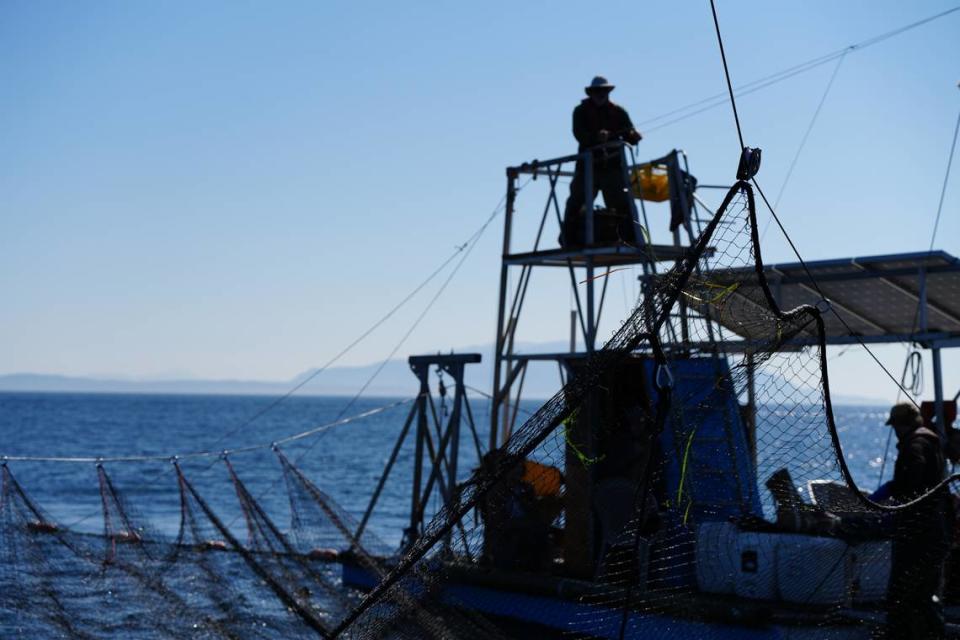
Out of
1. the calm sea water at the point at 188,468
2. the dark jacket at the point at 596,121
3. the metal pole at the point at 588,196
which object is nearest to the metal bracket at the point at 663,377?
the metal pole at the point at 588,196

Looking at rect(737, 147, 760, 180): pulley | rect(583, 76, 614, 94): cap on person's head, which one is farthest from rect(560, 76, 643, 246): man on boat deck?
rect(737, 147, 760, 180): pulley

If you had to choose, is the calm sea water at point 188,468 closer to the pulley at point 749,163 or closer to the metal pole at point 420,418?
the metal pole at point 420,418

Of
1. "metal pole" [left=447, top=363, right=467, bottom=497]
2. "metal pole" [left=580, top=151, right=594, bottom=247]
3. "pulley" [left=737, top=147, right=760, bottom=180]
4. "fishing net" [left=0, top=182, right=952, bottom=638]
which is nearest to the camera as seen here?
"pulley" [left=737, top=147, right=760, bottom=180]

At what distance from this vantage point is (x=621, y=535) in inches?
367

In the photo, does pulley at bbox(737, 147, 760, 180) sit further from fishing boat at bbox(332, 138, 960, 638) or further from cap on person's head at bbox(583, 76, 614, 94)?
cap on person's head at bbox(583, 76, 614, 94)

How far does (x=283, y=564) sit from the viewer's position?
54.3 feet

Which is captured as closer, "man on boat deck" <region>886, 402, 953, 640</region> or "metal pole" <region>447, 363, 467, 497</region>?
"man on boat deck" <region>886, 402, 953, 640</region>

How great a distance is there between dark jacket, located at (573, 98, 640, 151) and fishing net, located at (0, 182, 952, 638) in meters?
3.12

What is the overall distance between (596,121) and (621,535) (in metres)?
6.72

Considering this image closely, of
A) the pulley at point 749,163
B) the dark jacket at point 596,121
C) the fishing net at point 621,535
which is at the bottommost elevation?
the fishing net at point 621,535

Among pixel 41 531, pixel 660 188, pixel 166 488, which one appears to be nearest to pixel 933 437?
pixel 660 188

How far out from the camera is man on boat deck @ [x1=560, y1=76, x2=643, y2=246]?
47.4 feet

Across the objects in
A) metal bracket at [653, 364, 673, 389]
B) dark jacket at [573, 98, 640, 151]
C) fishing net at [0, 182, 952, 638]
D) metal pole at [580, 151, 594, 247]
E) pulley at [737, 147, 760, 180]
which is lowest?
fishing net at [0, 182, 952, 638]

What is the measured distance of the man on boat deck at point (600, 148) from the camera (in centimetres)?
1445
